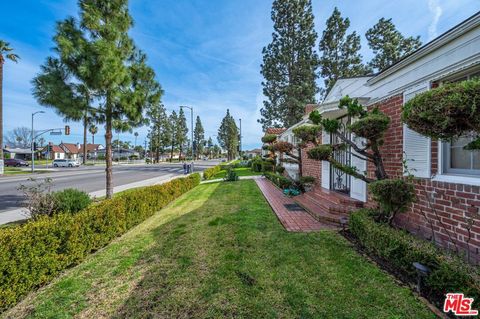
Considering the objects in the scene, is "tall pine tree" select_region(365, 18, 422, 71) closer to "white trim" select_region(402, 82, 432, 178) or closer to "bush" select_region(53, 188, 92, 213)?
"white trim" select_region(402, 82, 432, 178)

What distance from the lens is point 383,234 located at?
11.0ft

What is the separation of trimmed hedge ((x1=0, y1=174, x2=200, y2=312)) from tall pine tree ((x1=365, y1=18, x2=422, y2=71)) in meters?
26.4

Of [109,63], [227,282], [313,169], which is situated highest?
[109,63]

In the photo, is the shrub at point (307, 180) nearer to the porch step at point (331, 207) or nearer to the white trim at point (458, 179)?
the porch step at point (331, 207)

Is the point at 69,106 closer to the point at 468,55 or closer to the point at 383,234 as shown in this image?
the point at 383,234

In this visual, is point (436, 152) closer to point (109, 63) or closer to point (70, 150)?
point (109, 63)

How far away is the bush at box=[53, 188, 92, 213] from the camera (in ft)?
17.7

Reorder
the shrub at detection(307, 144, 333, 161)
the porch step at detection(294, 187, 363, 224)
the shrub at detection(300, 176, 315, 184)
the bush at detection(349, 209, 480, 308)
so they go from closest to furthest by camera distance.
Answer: the bush at detection(349, 209, 480, 308), the shrub at detection(307, 144, 333, 161), the porch step at detection(294, 187, 363, 224), the shrub at detection(300, 176, 315, 184)

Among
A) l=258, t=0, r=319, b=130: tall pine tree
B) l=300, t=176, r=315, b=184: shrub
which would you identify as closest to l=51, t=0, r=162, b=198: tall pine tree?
l=300, t=176, r=315, b=184: shrub

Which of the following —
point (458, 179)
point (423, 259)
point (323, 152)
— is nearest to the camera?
point (423, 259)

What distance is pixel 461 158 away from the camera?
10.6 feet

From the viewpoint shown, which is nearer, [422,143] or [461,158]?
[461,158]

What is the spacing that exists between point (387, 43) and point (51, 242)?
2921 cm

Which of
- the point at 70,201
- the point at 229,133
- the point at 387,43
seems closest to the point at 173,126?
the point at 229,133
